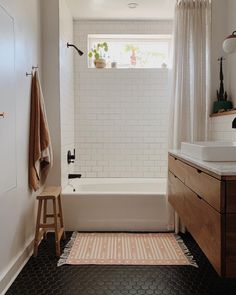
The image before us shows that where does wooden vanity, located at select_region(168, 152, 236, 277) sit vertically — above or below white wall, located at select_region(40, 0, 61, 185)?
below

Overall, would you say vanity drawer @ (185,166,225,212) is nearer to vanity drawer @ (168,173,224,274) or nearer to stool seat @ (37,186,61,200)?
vanity drawer @ (168,173,224,274)

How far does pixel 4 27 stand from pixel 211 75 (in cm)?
211

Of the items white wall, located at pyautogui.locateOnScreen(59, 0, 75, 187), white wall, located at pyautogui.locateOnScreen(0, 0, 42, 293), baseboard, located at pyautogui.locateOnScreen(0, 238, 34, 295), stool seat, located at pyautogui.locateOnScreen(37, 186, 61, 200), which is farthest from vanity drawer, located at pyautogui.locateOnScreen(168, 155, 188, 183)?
baseboard, located at pyautogui.locateOnScreen(0, 238, 34, 295)

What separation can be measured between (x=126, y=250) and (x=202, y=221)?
117cm

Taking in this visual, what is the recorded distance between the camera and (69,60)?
3844 millimetres

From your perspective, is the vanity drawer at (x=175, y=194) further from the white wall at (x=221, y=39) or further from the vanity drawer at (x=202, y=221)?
the white wall at (x=221, y=39)

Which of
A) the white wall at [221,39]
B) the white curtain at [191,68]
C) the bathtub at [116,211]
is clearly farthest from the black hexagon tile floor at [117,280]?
the white wall at [221,39]

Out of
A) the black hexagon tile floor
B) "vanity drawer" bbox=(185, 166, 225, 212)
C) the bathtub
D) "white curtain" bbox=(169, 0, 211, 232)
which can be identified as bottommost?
the black hexagon tile floor

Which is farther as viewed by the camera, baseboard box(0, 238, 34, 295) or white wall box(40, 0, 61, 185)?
white wall box(40, 0, 61, 185)

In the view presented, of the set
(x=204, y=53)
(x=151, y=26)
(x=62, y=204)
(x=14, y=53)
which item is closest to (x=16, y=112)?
(x=14, y=53)

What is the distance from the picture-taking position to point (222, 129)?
3051mm

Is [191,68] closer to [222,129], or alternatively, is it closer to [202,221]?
[222,129]

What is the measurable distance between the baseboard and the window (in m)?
2.60

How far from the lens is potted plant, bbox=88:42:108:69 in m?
4.11
